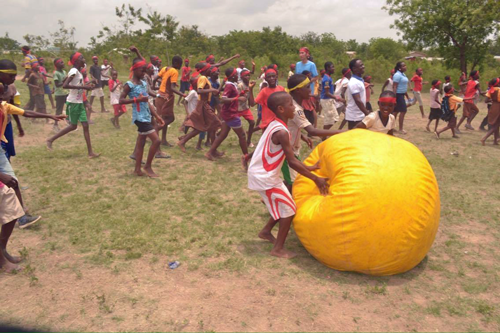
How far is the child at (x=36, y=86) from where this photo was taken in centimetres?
1176

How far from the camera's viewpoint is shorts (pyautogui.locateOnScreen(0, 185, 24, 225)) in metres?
4.20

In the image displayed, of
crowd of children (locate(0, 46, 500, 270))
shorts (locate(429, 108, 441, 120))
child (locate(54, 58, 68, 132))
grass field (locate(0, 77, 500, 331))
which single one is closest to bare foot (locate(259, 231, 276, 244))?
crowd of children (locate(0, 46, 500, 270))

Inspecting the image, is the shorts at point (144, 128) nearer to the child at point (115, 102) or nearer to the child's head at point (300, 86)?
the child's head at point (300, 86)

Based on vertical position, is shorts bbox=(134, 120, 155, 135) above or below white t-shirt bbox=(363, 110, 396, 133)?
below

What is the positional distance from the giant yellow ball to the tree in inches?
844

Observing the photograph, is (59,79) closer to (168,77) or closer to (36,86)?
(36,86)

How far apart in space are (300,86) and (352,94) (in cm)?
251

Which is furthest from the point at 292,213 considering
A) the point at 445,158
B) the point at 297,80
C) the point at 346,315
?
the point at 445,158

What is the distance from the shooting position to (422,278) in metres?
4.27

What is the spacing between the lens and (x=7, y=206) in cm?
423

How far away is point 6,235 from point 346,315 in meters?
3.83

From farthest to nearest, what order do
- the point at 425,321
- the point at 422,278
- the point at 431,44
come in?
the point at 431,44
the point at 422,278
the point at 425,321

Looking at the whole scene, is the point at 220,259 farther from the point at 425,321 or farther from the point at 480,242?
the point at 480,242

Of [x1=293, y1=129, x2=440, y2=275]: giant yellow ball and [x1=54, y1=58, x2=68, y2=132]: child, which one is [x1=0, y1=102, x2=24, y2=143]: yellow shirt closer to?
[x1=293, y1=129, x2=440, y2=275]: giant yellow ball
